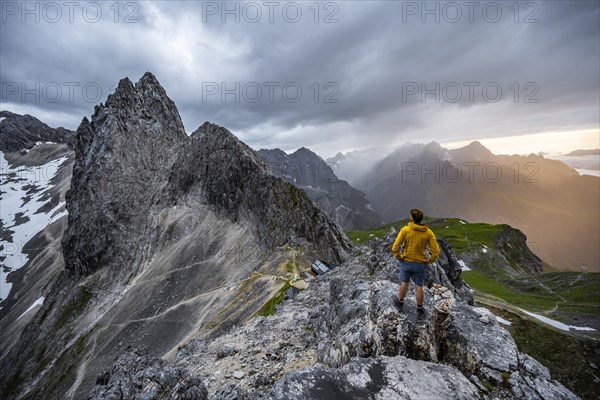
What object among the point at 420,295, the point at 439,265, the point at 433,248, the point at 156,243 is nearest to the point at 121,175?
the point at 156,243

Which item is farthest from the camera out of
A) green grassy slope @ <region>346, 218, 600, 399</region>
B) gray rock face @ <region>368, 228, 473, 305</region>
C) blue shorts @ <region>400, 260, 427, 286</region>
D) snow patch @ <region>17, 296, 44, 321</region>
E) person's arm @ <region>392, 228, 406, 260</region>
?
snow patch @ <region>17, 296, 44, 321</region>

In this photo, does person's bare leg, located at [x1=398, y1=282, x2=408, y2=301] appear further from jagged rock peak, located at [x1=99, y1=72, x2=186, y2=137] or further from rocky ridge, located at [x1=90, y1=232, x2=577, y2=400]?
Result: jagged rock peak, located at [x1=99, y1=72, x2=186, y2=137]

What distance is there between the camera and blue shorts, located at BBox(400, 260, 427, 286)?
45.0 feet

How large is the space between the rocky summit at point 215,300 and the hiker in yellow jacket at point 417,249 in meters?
1.49

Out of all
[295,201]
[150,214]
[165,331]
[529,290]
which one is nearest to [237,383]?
[165,331]

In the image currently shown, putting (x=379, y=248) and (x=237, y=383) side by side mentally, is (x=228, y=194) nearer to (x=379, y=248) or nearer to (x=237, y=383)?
(x=379, y=248)

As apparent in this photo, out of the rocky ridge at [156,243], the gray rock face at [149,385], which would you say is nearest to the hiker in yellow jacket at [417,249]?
the gray rock face at [149,385]

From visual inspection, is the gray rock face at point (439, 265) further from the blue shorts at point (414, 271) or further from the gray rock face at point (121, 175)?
the gray rock face at point (121, 175)

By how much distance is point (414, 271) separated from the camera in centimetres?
1381

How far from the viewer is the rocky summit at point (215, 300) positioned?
41.1 feet

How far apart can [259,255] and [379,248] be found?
3390 cm

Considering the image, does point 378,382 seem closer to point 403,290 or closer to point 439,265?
point 403,290

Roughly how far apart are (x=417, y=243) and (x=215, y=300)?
4804cm

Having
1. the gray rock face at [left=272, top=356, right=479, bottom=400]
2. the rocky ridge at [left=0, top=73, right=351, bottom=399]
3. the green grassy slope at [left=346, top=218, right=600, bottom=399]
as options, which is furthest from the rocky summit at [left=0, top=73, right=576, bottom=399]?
the green grassy slope at [left=346, top=218, right=600, bottom=399]
